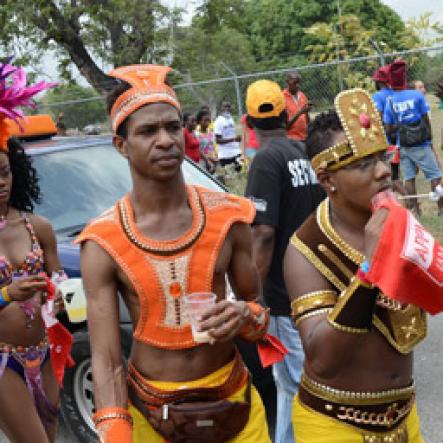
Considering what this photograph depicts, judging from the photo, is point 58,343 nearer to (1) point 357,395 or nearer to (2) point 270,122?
(2) point 270,122

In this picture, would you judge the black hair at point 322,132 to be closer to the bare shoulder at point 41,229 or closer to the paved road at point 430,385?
the bare shoulder at point 41,229

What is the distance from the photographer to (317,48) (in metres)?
14.2

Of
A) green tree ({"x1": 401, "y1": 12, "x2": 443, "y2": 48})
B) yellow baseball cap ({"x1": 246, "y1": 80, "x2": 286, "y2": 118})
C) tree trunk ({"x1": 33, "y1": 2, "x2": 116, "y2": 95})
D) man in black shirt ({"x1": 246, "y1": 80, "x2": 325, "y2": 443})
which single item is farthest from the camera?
tree trunk ({"x1": 33, "y1": 2, "x2": 116, "y2": 95})

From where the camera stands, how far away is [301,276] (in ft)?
9.52

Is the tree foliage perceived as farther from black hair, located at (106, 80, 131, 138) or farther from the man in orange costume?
the man in orange costume

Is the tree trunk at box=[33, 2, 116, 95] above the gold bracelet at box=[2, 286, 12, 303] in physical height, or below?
above

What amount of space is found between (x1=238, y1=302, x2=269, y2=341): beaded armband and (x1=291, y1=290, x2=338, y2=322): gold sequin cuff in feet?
0.58

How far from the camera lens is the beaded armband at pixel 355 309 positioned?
2488mm

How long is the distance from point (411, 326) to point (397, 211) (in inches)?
24.7

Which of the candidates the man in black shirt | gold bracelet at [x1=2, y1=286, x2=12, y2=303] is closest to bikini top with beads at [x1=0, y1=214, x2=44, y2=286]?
gold bracelet at [x1=2, y1=286, x2=12, y2=303]

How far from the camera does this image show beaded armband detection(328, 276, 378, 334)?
2488 mm

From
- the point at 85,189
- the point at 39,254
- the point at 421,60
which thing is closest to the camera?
the point at 39,254

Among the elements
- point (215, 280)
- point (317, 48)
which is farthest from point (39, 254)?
point (317, 48)

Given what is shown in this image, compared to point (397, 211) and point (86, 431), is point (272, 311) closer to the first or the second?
point (86, 431)
